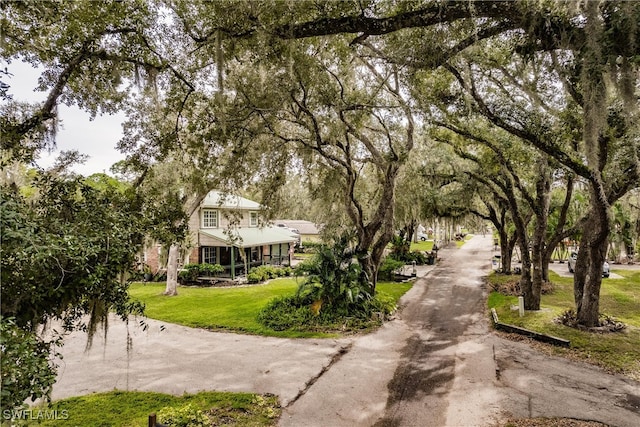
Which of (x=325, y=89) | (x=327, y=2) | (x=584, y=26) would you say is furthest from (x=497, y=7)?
(x=325, y=89)

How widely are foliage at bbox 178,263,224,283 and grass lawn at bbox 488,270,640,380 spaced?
49.7 feet

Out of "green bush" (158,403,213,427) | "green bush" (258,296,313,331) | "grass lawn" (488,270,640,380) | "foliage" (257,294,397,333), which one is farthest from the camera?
"green bush" (258,296,313,331)

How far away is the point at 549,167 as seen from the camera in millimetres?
11172

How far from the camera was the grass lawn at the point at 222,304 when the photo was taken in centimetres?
1164

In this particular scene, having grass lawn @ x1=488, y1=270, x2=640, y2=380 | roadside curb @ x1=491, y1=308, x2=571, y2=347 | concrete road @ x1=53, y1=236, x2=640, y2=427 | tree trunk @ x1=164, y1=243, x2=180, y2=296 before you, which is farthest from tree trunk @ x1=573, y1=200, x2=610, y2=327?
tree trunk @ x1=164, y1=243, x2=180, y2=296

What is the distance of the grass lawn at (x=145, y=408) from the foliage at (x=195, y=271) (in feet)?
48.4

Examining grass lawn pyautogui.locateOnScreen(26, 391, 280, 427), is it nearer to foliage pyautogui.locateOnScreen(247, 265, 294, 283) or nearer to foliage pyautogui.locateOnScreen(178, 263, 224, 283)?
foliage pyautogui.locateOnScreen(247, 265, 294, 283)

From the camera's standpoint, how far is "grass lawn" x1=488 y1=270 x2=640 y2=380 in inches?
317

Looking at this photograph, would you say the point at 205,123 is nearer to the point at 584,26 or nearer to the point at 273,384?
the point at 273,384

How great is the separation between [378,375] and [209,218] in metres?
18.3

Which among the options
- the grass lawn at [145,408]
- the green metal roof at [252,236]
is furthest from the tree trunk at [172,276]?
the grass lawn at [145,408]

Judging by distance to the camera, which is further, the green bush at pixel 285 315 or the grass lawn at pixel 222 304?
the grass lawn at pixel 222 304

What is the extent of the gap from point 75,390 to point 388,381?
6.35 m

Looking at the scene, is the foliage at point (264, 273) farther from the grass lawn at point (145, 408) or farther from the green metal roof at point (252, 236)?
the grass lawn at point (145, 408)
